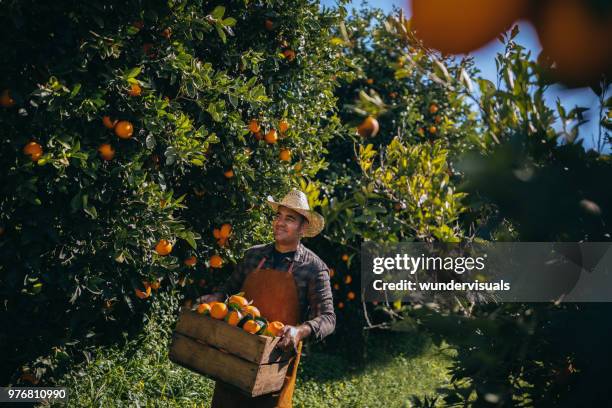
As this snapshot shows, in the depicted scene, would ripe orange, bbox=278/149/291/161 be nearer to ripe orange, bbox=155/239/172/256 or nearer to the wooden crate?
ripe orange, bbox=155/239/172/256

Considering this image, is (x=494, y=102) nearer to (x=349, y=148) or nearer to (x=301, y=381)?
(x=301, y=381)

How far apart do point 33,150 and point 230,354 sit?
1.51 m

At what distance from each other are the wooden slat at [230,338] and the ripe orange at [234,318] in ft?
0.18

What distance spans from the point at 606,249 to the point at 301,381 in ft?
15.9

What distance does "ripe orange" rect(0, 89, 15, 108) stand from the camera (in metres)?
2.62

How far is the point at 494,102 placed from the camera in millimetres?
1429

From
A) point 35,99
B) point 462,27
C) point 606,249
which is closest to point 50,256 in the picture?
point 35,99

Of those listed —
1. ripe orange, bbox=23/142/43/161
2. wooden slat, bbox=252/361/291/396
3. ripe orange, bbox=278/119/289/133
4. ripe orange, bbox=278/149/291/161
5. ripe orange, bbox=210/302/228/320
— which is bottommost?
wooden slat, bbox=252/361/291/396

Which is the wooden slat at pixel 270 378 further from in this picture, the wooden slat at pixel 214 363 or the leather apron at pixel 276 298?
the leather apron at pixel 276 298

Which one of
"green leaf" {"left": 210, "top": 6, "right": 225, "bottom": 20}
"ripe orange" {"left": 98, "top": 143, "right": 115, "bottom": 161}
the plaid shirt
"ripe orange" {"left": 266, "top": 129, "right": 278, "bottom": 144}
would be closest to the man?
→ the plaid shirt

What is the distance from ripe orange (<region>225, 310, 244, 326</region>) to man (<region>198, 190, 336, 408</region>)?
0.37 meters

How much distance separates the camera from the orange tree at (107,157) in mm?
2703

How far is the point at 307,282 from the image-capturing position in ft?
10.9

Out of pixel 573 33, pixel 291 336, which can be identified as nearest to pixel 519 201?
pixel 573 33
